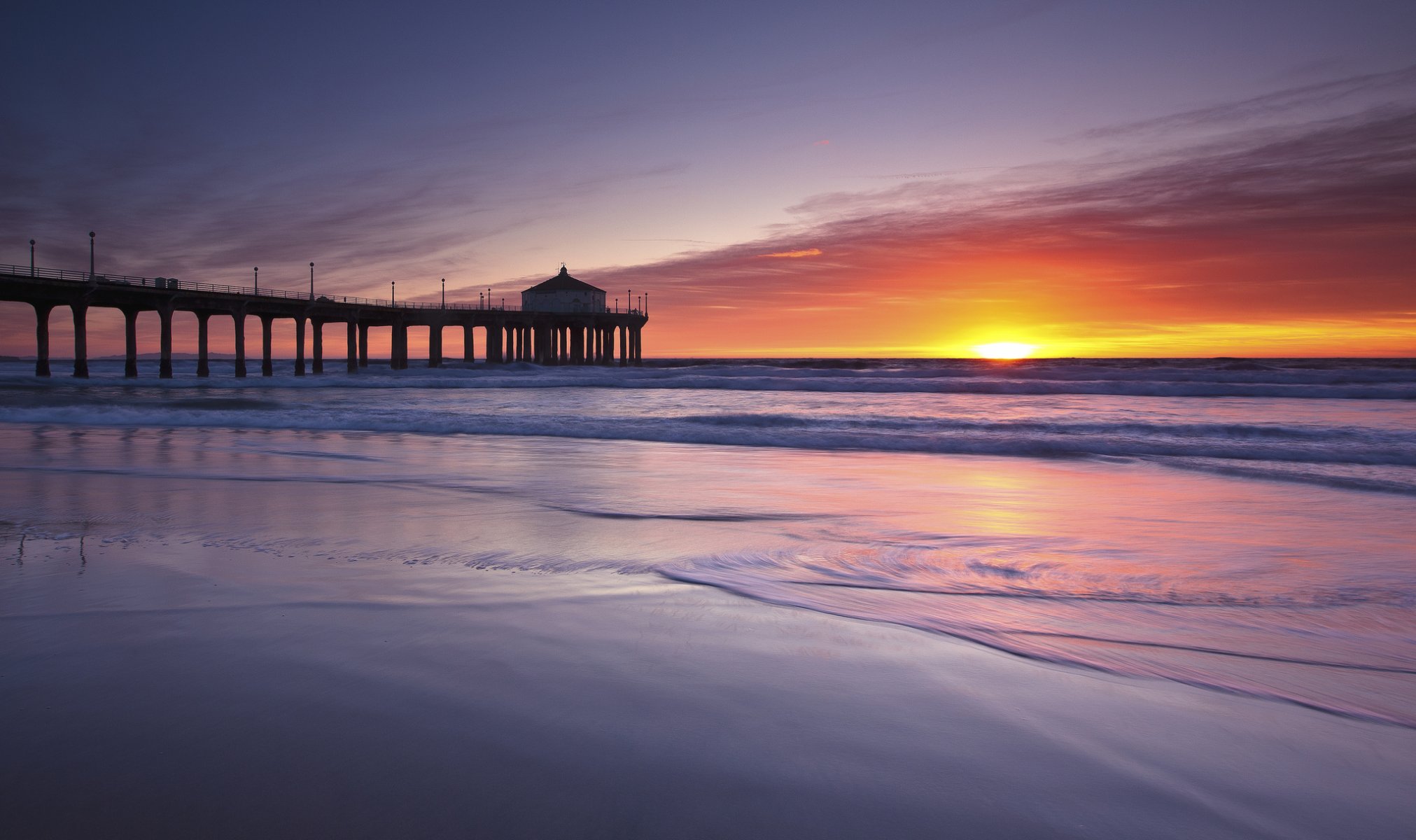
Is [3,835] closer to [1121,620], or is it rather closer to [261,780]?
[261,780]

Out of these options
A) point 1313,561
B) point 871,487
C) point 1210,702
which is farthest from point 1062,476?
point 1210,702

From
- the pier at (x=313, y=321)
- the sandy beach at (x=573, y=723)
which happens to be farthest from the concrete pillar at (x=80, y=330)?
the sandy beach at (x=573, y=723)

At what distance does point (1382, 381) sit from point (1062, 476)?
35.8 meters

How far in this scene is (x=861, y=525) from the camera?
19.5 ft

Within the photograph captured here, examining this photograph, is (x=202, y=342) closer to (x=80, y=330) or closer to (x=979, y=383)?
(x=80, y=330)

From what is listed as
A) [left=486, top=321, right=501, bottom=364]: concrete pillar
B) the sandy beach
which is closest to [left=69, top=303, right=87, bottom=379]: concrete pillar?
[left=486, top=321, right=501, bottom=364]: concrete pillar

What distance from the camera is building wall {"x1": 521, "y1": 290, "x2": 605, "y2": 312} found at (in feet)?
278

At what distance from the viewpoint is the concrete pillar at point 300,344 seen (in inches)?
2314

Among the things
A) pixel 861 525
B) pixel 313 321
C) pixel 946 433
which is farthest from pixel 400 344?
pixel 861 525

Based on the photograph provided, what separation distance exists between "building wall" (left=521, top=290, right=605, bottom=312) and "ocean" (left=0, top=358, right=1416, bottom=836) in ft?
232

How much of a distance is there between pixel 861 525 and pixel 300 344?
64771 mm

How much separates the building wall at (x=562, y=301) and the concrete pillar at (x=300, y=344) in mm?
27492

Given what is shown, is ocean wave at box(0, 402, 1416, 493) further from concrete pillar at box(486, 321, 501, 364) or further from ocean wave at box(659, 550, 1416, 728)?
concrete pillar at box(486, 321, 501, 364)

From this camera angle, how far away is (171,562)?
174 inches
